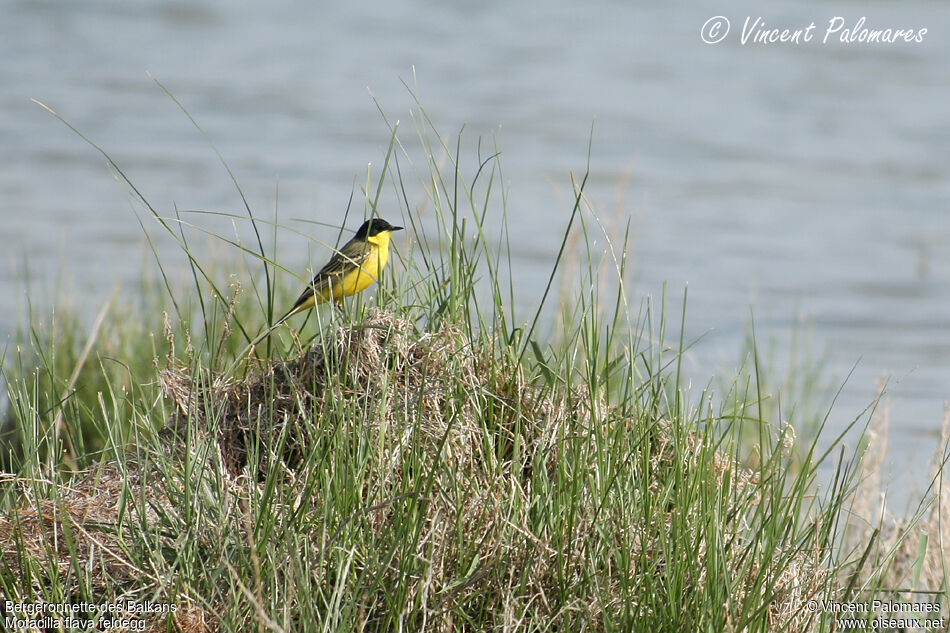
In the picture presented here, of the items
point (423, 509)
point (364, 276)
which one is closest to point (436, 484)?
point (423, 509)

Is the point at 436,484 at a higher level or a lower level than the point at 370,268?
lower

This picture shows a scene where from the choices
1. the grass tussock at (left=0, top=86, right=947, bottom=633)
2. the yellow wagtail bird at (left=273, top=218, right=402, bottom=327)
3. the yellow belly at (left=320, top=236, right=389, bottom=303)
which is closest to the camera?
the grass tussock at (left=0, top=86, right=947, bottom=633)

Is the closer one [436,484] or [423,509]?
[423,509]

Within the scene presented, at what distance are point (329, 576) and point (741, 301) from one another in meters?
9.49

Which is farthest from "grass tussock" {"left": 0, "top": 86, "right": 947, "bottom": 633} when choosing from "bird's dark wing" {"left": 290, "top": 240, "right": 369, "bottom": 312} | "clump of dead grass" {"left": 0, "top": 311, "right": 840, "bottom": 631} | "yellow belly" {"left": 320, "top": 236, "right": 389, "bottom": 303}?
"bird's dark wing" {"left": 290, "top": 240, "right": 369, "bottom": 312}

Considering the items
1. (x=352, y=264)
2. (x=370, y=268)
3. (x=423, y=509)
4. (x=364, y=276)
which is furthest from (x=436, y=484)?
(x=364, y=276)

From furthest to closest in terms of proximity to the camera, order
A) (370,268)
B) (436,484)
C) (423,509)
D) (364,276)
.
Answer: (364,276) < (370,268) < (436,484) < (423,509)

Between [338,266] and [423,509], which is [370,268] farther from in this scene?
[423,509]

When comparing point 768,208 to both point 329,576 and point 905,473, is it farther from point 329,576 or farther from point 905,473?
point 329,576

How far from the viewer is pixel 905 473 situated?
23.2 ft

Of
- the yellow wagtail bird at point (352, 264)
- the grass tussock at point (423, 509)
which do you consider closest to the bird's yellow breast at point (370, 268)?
the yellow wagtail bird at point (352, 264)

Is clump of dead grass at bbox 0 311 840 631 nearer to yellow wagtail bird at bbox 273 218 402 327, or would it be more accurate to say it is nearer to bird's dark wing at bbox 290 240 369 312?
Result: yellow wagtail bird at bbox 273 218 402 327

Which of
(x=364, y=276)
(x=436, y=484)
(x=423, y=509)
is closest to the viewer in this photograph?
(x=423, y=509)

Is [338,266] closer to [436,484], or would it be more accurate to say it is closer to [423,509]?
[436,484]
